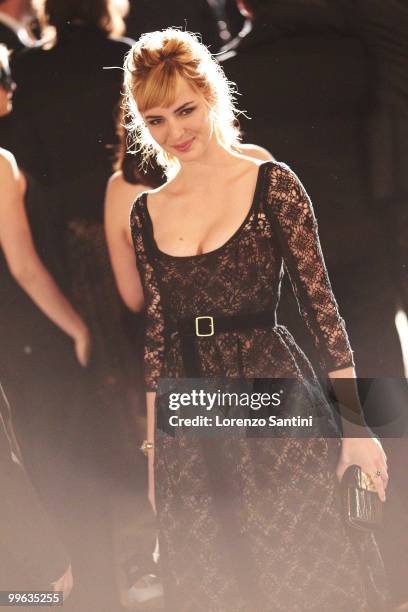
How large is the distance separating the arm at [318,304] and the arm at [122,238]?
45 cm

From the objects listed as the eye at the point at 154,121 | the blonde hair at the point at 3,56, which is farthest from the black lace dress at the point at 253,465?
the blonde hair at the point at 3,56

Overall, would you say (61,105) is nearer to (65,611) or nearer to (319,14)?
(319,14)

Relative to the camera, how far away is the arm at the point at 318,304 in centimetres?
181

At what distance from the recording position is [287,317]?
1837 mm

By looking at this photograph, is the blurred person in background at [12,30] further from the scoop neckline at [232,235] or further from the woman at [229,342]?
the scoop neckline at [232,235]

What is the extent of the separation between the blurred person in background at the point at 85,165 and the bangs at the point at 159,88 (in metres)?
0.09

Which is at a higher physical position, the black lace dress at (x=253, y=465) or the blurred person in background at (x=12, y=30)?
the blurred person in background at (x=12, y=30)

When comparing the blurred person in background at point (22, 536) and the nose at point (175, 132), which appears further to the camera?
the blurred person in background at point (22, 536)


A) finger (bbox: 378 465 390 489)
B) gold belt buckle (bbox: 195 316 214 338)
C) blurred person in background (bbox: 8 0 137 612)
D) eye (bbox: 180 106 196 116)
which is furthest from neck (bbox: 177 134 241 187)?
finger (bbox: 378 465 390 489)

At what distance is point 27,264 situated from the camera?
1.92 metres

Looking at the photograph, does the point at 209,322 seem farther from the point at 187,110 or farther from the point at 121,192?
the point at 187,110

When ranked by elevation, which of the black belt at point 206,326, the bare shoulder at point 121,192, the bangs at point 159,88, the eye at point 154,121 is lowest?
the black belt at point 206,326

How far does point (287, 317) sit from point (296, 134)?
573 millimetres

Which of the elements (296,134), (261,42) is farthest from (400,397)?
(261,42)
